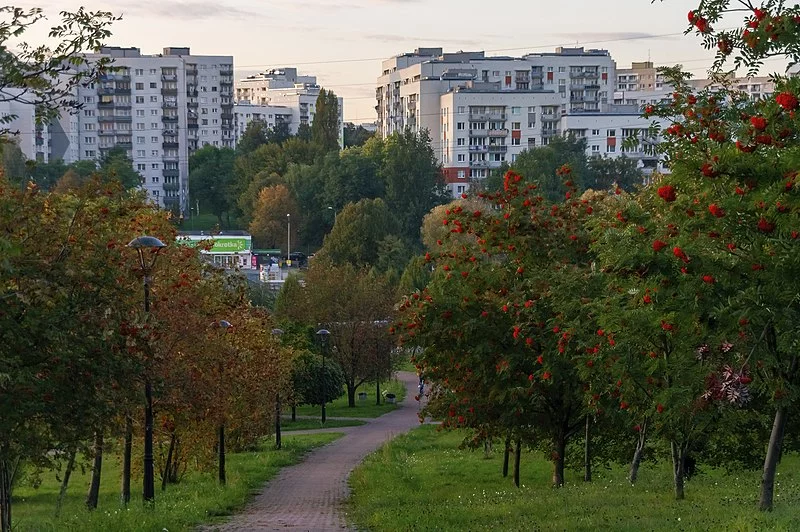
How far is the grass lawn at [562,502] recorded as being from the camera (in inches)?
580

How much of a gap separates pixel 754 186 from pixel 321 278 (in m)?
65.7

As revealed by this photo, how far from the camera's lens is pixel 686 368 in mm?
16219

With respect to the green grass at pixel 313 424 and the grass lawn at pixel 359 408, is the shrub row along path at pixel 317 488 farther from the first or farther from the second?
the grass lawn at pixel 359 408

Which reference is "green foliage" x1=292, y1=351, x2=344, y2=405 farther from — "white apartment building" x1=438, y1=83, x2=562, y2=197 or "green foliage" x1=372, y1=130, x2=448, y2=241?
"white apartment building" x1=438, y1=83, x2=562, y2=197

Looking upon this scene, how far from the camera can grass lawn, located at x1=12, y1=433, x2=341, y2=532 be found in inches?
722

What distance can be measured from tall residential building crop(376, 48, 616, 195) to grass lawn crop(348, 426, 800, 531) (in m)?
118

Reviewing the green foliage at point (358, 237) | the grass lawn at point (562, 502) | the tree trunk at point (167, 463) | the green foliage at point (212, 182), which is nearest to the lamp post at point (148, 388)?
the grass lawn at point (562, 502)

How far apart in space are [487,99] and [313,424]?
106 m

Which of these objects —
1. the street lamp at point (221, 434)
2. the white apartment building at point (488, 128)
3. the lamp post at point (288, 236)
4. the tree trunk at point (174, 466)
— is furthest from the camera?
the white apartment building at point (488, 128)

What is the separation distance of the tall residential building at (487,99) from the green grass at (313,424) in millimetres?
90430

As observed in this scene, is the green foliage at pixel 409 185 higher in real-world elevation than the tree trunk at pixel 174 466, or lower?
higher

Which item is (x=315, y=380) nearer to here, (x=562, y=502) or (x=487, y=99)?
(x=562, y=502)

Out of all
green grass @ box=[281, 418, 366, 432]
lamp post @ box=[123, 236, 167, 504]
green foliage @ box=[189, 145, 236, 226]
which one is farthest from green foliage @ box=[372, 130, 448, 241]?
lamp post @ box=[123, 236, 167, 504]

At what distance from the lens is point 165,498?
83.9 feet
